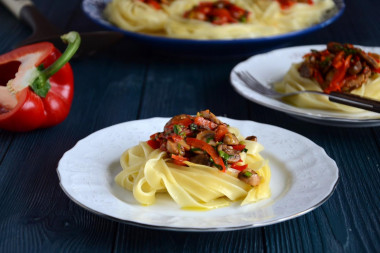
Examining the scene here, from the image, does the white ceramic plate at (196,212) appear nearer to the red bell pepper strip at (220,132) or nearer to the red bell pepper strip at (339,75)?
the red bell pepper strip at (220,132)

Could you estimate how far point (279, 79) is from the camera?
4945 millimetres

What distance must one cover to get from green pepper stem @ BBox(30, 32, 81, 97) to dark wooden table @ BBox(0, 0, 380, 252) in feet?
1.17

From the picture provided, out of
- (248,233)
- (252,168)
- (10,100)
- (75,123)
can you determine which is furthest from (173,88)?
(248,233)

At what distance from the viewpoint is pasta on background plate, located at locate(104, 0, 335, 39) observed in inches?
227

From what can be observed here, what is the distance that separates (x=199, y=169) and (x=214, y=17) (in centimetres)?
304

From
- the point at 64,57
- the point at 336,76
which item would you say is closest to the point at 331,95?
the point at 336,76

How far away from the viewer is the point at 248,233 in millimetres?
2977

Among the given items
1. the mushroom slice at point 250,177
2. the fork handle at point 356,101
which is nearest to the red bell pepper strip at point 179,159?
the mushroom slice at point 250,177

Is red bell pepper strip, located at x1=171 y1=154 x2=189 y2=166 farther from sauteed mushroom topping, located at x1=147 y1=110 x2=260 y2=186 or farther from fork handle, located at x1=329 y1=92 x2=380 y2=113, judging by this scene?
fork handle, located at x1=329 y1=92 x2=380 y2=113

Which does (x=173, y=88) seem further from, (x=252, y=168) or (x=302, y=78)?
(x=252, y=168)

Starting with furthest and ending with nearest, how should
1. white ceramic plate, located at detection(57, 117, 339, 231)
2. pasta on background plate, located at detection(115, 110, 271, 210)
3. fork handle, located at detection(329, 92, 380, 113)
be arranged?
fork handle, located at detection(329, 92, 380, 113), pasta on background plate, located at detection(115, 110, 271, 210), white ceramic plate, located at detection(57, 117, 339, 231)

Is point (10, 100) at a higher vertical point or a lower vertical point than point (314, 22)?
higher

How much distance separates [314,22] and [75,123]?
2879 millimetres

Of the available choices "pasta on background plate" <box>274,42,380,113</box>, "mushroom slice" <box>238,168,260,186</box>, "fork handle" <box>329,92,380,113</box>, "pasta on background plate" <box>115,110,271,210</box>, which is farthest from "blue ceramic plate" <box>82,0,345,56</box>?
"mushroom slice" <box>238,168,260,186</box>
